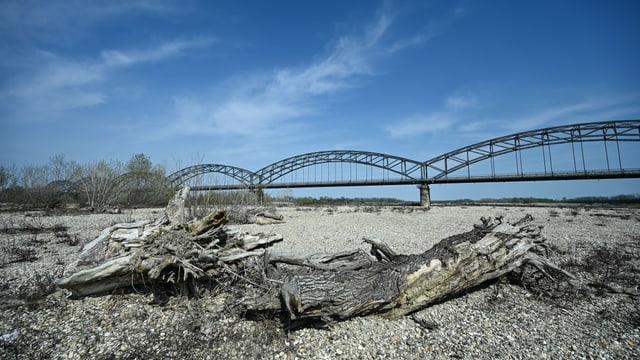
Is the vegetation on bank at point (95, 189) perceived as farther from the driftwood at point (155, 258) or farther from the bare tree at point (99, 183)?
the driftwood at point (155, 258)

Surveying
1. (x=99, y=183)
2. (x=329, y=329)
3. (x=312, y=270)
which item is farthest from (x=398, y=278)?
(x=99, y=183)

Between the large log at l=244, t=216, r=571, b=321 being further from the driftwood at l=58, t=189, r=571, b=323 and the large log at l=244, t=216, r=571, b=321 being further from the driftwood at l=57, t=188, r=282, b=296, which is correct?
the driftwood at l=57, t=188, r=282, b=296

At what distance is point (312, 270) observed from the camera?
4.36 metres

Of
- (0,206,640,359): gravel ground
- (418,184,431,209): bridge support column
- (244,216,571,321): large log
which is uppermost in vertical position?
(418,184,431,209): bridge support column

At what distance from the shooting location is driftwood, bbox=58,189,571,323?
11.7 ft

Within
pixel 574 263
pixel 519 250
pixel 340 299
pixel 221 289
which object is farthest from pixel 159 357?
pixel 574 263

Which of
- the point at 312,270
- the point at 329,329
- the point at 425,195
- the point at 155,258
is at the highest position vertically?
the point at 425,195

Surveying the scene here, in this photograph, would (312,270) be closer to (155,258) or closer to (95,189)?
(155,258)

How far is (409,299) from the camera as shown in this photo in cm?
381

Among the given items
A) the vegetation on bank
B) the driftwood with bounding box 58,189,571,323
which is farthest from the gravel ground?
the vegetation on bank

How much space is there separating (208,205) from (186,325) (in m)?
8.19

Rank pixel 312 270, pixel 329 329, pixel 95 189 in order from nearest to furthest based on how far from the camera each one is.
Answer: pixel 329 329 → pixel 312 270 → pixel 95 189

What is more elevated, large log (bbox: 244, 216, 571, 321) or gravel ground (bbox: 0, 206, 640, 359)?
large log (bbox: 244, 216, 571, 321)

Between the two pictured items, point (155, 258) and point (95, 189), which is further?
point (95, 189)
